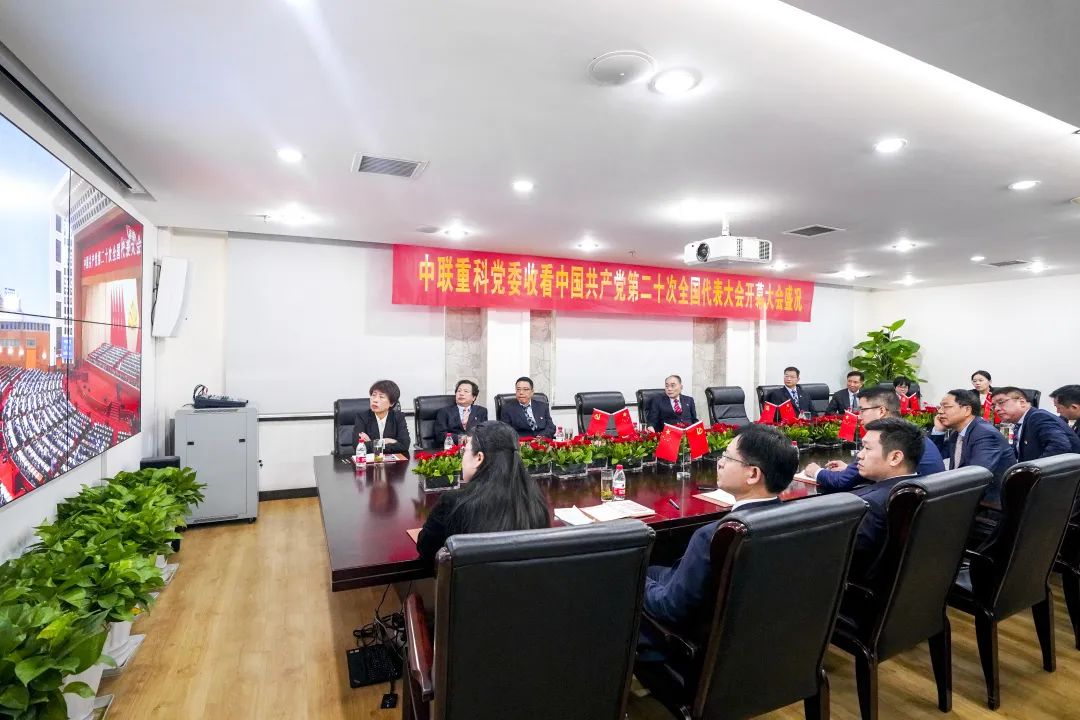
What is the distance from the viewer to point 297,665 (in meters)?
2.49

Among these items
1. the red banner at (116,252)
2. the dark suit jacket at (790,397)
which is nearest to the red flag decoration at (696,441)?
the red banner at (116,252)

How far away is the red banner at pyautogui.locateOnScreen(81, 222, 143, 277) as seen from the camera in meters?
2.88

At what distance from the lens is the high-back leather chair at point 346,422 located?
400cm

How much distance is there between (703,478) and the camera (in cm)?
309

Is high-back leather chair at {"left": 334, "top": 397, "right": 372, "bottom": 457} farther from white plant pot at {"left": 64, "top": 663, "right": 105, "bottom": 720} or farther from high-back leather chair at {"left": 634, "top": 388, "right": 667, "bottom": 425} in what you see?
high-back leather chair at {"left": 634, "top": 388, "right": 667, "bottom": 425}

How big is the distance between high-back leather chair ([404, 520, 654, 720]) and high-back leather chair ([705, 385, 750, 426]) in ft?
16.3

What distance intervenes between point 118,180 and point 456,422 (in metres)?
2.78

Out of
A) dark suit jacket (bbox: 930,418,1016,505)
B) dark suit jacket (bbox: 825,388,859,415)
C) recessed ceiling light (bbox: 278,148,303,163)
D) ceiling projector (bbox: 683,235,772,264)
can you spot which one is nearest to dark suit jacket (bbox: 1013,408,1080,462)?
dark suit jacket (bbox: 930,418,1016,505)

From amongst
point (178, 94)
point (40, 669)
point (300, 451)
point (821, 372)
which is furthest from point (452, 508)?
point (821, 372)

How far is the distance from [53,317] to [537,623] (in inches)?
101

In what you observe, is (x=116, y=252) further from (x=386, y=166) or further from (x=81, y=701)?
(x=81, y=701)

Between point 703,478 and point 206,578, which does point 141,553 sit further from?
point 703,478

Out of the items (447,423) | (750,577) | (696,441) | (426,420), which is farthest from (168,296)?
(750,577)

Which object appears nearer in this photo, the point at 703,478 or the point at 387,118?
the point at 387,118
